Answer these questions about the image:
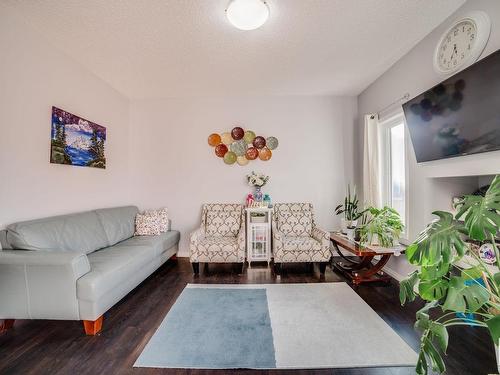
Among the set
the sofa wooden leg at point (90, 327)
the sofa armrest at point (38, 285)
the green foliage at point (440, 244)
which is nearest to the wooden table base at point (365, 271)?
the green foliage at point (440, 244)

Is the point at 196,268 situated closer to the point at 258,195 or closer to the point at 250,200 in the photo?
the point at 250,200

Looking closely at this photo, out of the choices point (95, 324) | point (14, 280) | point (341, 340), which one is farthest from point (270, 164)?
point (14, 280)

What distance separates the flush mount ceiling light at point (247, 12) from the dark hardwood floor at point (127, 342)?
2.67 metres

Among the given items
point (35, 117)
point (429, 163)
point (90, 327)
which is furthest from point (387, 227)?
point (35, 117)

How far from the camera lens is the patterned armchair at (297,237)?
3182 millimetres

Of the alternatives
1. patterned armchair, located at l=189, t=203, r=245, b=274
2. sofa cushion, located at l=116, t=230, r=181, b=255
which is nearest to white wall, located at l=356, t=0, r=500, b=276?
patterned armchair, located at l=189, t=203, r=245, b=274

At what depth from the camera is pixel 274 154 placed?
13.1 ft

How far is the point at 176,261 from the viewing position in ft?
12.4

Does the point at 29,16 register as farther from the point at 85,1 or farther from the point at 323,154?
the point at 323,154

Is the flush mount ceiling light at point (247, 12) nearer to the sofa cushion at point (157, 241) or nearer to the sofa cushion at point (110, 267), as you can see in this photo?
the sofa cushion at point (110, 267)

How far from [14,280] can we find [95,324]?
0.72 metres

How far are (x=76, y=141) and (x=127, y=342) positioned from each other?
7.77 feet

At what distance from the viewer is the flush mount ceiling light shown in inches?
72.7

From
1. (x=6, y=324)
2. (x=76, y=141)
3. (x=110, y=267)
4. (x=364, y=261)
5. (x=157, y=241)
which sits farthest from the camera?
(x=157, y=241)
